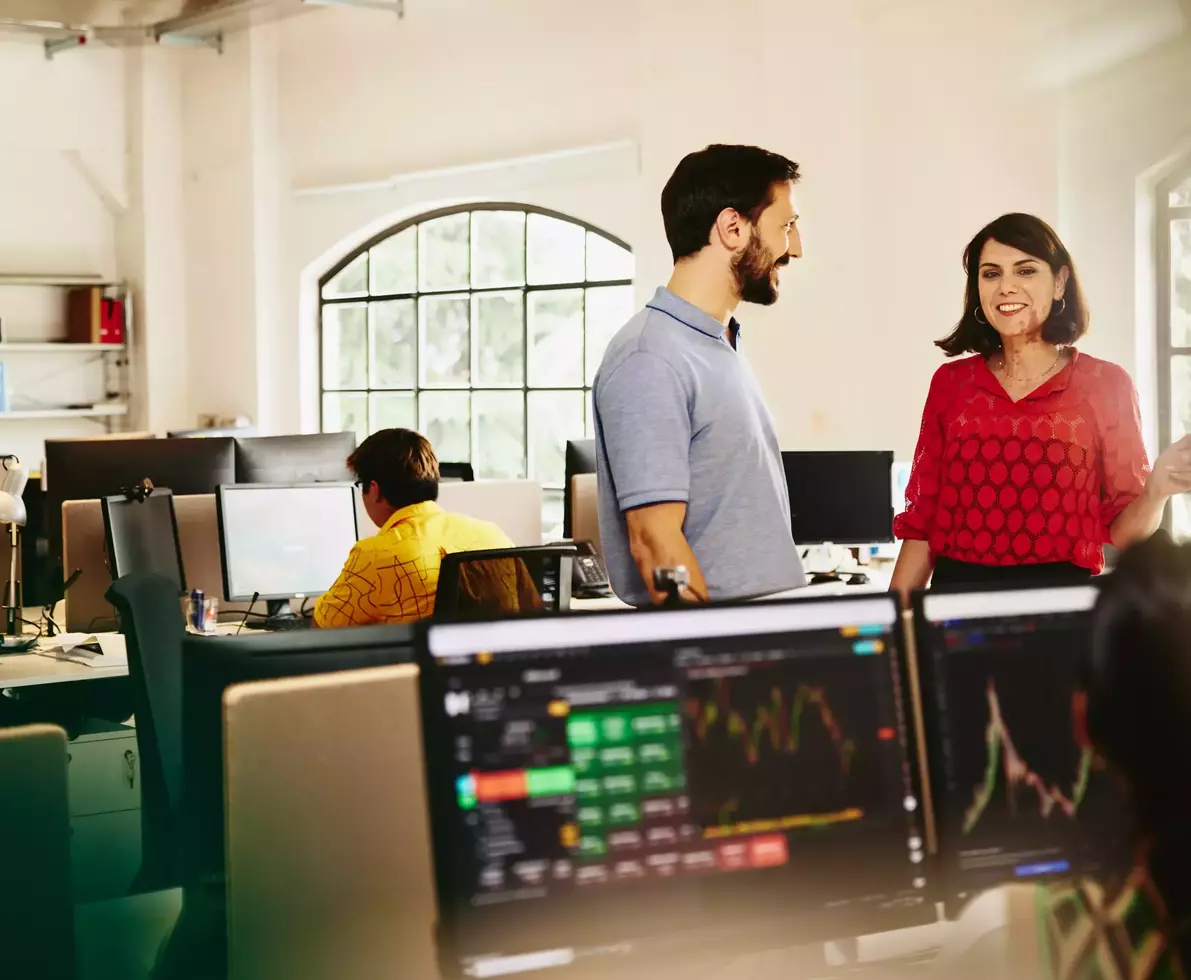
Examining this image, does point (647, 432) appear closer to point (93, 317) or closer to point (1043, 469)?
point (1043, 469)

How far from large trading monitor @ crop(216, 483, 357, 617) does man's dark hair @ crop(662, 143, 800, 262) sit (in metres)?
2.24

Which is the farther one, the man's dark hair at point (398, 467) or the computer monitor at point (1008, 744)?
the man's dark hair at point (398, 467)

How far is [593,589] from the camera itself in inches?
181

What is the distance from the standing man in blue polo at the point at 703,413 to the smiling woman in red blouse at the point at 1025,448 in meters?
0.42

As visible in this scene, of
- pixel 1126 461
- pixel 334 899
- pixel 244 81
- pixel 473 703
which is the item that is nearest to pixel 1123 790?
pixel 473 703

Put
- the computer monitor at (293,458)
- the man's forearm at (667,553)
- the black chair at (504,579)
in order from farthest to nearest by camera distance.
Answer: the computer monitor at (293,458), the black chair at (504,579), the man's forearm at (667,553)

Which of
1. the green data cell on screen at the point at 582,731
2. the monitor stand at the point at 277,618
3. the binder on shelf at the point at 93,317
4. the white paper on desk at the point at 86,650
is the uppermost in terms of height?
the binder on shelf at the point at 93,317

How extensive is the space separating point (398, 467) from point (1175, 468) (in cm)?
185

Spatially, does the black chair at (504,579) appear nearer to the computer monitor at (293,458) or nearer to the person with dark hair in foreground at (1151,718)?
the computer monitor at (293,458)

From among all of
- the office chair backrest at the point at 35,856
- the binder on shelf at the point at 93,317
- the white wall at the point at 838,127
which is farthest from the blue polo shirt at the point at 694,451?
the binder on shelf at the point at 93,317

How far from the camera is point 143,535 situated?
3902 millimetres

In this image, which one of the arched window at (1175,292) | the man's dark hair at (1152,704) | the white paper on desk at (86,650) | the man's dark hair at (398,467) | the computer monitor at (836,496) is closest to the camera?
the man's dark hair at (1152,704)

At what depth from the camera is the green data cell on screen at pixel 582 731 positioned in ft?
3.71

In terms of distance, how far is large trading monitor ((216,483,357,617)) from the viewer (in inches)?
161
